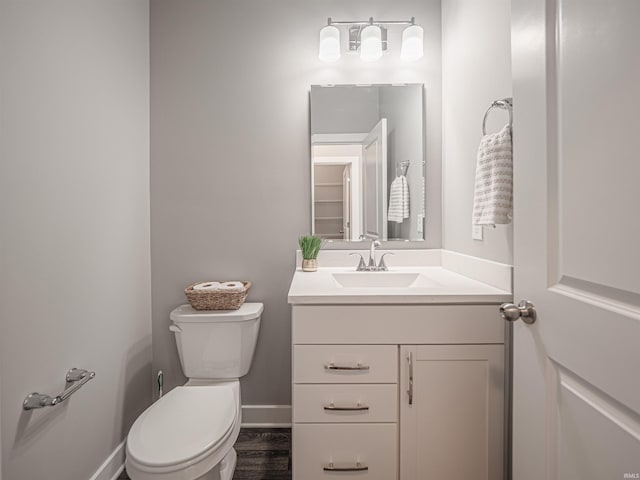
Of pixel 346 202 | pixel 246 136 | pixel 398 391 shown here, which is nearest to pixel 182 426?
pixel 398 391

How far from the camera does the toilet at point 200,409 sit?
1179mm

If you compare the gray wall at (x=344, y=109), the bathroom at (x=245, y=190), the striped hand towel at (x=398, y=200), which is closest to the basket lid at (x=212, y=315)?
the bathroom at (x=245, y=190)

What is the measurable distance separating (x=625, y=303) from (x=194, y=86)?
203 centimetres

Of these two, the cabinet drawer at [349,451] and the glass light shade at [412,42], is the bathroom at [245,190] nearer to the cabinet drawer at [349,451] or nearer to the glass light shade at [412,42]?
the glass light shade at [412,42]

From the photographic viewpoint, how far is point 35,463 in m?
1.18

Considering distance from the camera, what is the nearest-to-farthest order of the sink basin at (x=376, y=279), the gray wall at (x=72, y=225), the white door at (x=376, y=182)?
the gray wall at (x=72, y=225), the sink basin at (x=376, y=279), the white door at (x=376, y=182)

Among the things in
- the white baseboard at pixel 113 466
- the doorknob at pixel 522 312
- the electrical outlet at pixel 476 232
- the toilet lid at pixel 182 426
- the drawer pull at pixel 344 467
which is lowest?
the white baseboard at pixel 113 466

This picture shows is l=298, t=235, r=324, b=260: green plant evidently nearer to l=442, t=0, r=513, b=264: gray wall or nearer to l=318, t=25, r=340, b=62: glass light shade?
l=442, t=0, r=513, b=264: gray wall

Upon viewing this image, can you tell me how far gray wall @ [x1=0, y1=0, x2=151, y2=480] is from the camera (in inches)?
43.6

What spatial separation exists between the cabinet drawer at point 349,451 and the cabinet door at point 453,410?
51 millimetres

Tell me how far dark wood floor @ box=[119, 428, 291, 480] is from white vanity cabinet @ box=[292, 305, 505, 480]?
466 millimetres

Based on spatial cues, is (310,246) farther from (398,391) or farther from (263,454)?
(263,454)

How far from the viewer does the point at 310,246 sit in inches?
75.8

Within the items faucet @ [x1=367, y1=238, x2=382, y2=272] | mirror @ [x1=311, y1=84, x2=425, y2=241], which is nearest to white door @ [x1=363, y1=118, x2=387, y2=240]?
mirror @ [x1=311, y1=84, x2=425, y2=241]
